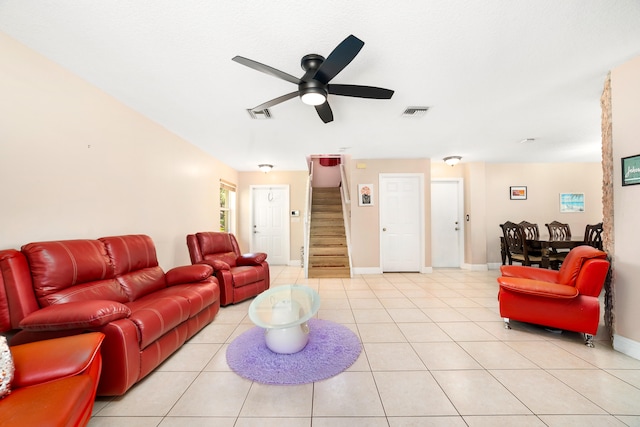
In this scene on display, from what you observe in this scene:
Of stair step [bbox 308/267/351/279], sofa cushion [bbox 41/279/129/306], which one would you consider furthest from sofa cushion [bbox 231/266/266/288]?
stair step [bbox 308/267/351/279]

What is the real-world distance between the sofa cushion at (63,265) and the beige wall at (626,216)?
4461mm

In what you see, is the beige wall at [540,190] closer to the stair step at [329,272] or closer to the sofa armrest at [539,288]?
the stair step at [329,272]

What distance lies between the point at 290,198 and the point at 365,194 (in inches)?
83.6

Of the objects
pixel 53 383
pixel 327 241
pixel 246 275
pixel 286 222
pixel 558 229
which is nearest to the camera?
pixel 53 383

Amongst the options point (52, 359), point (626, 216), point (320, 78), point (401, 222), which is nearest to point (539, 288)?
point (626, 216)

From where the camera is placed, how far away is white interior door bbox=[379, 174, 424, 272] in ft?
17.8

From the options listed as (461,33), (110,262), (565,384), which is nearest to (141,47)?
(110,262)

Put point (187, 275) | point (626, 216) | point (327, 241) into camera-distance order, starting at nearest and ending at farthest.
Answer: point (626, 216) → point (187, 275) → point (327, 241)

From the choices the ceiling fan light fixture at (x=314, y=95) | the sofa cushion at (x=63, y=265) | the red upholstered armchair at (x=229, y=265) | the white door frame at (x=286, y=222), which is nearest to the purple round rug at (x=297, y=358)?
the red upholstered armchair at (x=229, y=265)

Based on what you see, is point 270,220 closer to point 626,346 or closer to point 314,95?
point 314,95

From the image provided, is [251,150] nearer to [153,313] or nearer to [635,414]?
[153,313]

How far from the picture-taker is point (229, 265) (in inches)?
147

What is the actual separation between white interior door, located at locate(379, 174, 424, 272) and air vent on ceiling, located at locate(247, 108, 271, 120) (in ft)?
10.2

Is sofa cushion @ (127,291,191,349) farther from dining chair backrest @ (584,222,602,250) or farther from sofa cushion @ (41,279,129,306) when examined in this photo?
dining chair backrest @ (584,222,602,250)
